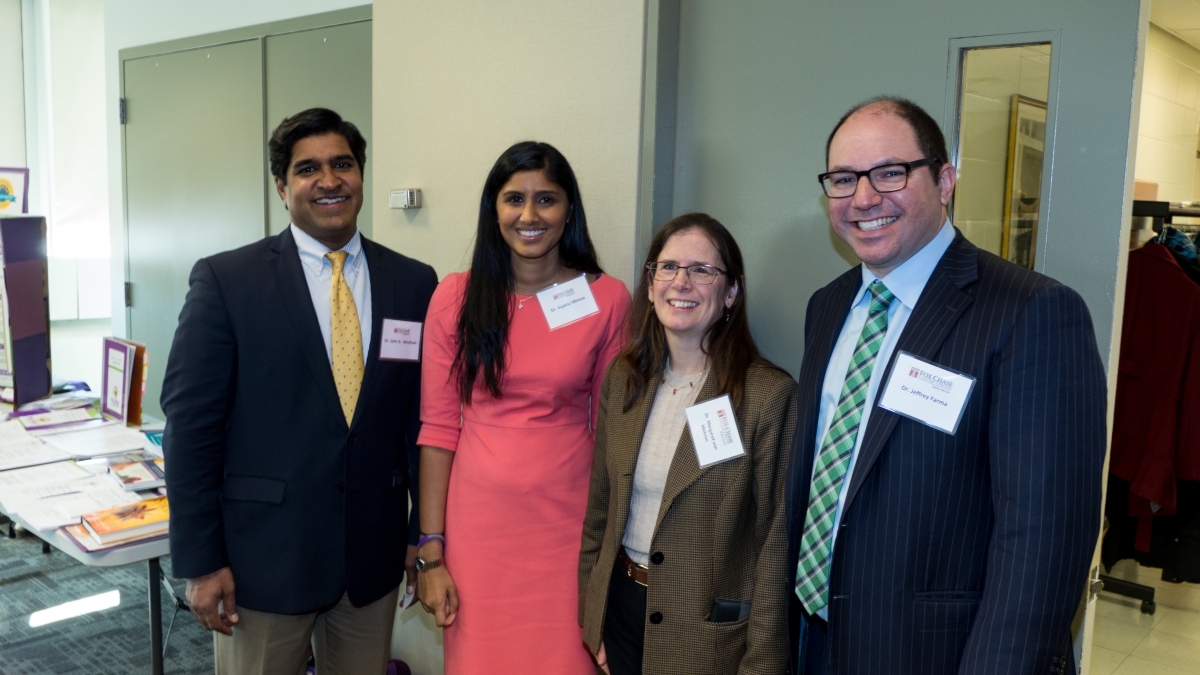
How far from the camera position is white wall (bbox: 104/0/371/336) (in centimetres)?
390

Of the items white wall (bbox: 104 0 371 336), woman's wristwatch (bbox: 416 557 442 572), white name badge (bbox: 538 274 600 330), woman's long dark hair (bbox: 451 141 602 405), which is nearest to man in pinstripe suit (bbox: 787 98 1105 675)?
white name badge (bbox: 538 274 600 330)

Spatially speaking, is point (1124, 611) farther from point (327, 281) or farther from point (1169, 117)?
point (327, 281)

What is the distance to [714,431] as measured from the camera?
1.50 metres

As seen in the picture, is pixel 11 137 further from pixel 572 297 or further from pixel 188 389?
pixel 572 297

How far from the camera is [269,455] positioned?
5.71ft

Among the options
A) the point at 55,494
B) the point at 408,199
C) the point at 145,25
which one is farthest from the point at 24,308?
the point at 145,25

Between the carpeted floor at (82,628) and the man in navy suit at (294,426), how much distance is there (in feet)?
4.78

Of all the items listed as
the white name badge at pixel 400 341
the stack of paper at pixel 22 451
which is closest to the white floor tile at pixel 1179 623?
the white name badge at pixel 400 341

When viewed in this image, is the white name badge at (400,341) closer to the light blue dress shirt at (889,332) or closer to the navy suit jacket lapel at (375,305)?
the navy suit jacket lapel at (375,305)

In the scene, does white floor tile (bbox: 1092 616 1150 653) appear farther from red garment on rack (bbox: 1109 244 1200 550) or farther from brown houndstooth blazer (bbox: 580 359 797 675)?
brown houndstooth blazer (bbox: 580 359 797 675)

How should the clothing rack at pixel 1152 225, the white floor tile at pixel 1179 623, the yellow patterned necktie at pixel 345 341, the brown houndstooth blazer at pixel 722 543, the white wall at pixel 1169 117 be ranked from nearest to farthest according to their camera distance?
the brown houndstooth blazer at pixel 722 543, the yellow patterned necktie at pixel 345 341, the clothing rack at pixel 1152 225, the white floor tile at pixel 1179 623, the white wall at pixel 1169 117

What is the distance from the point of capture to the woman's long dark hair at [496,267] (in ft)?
5.91

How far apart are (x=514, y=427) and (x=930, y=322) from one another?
3.06 feet

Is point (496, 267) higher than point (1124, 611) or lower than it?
higher
